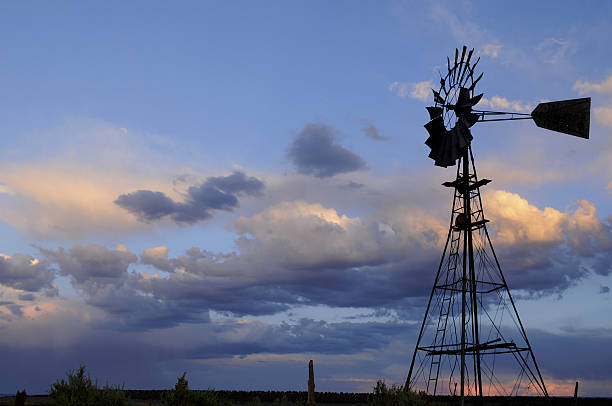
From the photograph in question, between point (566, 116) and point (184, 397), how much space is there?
29.1 meters

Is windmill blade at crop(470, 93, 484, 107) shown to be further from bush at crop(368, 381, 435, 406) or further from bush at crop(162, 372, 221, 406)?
bush at crop(162, 372, 221, 406)

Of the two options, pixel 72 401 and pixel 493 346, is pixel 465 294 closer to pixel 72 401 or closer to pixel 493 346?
pixel 493 346

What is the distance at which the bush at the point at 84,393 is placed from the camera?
1078 inches

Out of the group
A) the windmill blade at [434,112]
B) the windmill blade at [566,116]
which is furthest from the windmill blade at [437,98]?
the windmill blade at [566,116]

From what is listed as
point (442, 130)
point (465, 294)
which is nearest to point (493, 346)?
point (465, 294)

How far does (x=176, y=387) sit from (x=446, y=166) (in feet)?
77.0

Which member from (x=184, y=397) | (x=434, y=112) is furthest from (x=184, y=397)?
(x=434, y=112)

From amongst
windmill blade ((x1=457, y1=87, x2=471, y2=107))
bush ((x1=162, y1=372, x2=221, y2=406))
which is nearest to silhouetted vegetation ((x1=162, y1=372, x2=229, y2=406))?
bush ((x1=162, y1=372, x2=221, y2=406))

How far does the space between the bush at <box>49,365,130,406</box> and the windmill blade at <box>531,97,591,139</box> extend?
101ft

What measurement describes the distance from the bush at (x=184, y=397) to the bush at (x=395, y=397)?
359 inches

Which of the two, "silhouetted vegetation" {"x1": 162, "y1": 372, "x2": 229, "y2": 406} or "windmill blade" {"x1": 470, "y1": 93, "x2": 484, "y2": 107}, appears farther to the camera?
"windmill blade" {"x1": 470, "y1": 93, "x2": 484, "y2": 107}

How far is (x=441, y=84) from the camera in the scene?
137 feet

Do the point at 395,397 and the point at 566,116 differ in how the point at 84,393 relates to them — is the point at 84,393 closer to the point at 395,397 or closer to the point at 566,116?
the point at 395,397

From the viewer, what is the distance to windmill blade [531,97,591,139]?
36.2m
